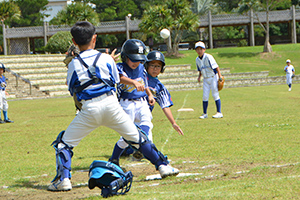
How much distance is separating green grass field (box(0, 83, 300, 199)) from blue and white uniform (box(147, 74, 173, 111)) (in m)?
1.00

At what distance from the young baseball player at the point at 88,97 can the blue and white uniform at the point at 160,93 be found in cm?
141

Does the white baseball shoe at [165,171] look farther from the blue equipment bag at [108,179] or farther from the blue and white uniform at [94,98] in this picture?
the blue and white uniform at [94,98]

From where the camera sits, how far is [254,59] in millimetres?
40031

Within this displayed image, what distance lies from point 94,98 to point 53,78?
27.4m

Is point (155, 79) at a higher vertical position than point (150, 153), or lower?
higher

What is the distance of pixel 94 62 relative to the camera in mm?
4383

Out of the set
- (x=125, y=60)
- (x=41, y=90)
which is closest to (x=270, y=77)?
(x=41, y=90)

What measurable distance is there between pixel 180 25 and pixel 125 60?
119ft

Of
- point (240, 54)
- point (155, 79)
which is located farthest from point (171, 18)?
point (155, 79)

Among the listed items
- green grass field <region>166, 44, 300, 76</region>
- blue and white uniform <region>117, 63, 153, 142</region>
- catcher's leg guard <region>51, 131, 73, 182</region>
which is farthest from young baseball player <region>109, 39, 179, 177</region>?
green grass field <region>166, 44, 300, 76</region>

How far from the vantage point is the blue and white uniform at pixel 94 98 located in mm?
4344

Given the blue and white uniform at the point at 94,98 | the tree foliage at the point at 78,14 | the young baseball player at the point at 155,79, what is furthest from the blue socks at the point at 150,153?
the tree foliage at the point at 78,14

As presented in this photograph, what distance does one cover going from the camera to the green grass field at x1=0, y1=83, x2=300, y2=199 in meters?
4.12

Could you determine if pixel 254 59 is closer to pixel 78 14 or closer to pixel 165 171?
pixel 78 14
